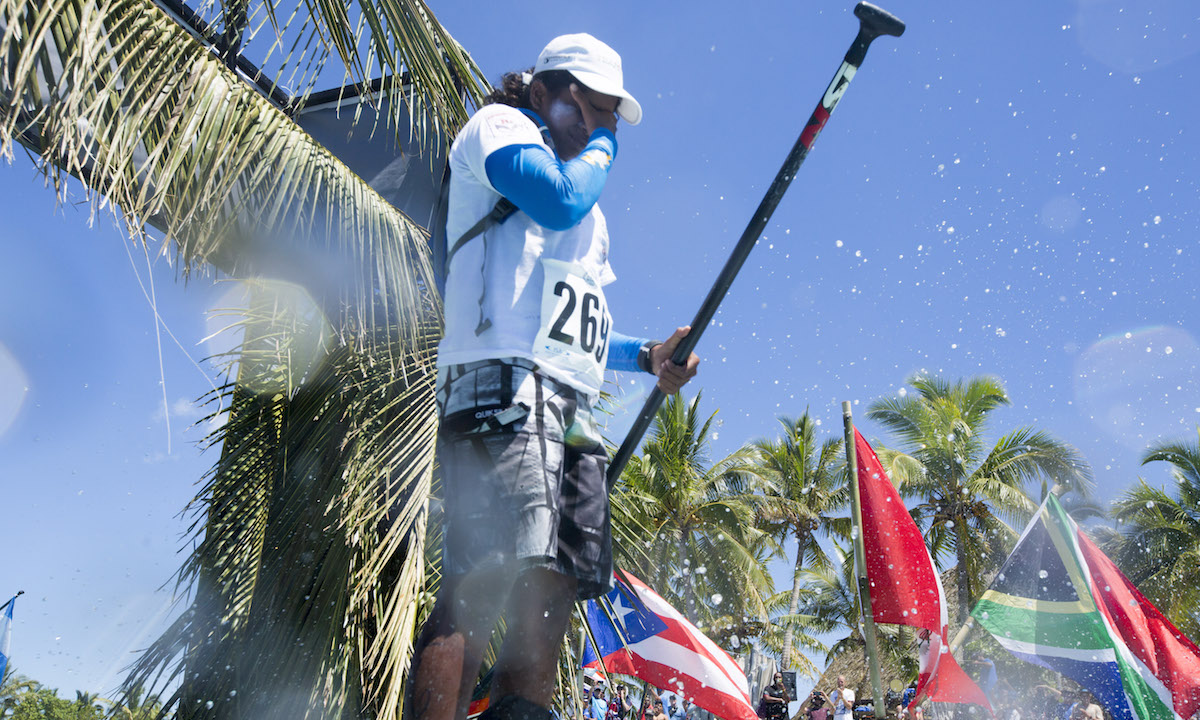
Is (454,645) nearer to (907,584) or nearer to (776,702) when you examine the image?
(907,584)

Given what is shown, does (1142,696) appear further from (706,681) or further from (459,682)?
(459,682)

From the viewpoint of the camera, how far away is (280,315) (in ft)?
14.7

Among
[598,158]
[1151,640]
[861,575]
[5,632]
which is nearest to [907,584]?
[861,575]

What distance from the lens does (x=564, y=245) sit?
59.1 inches

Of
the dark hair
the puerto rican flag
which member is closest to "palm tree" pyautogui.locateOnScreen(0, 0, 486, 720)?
the dark hair

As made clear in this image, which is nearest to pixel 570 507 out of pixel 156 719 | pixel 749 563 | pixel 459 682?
pixel 459 682

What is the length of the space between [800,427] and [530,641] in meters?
27.2

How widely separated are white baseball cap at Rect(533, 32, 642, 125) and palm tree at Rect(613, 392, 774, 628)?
22.0m

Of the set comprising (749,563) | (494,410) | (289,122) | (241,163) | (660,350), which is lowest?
(494,410)

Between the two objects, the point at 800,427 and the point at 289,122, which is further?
the point at 800,427

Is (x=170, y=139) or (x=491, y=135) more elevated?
(x=170, y=139)

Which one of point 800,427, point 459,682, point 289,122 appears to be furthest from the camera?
point 800,427

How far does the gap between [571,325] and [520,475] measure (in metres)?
0.31

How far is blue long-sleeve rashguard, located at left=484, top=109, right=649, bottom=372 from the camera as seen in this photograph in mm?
1332
